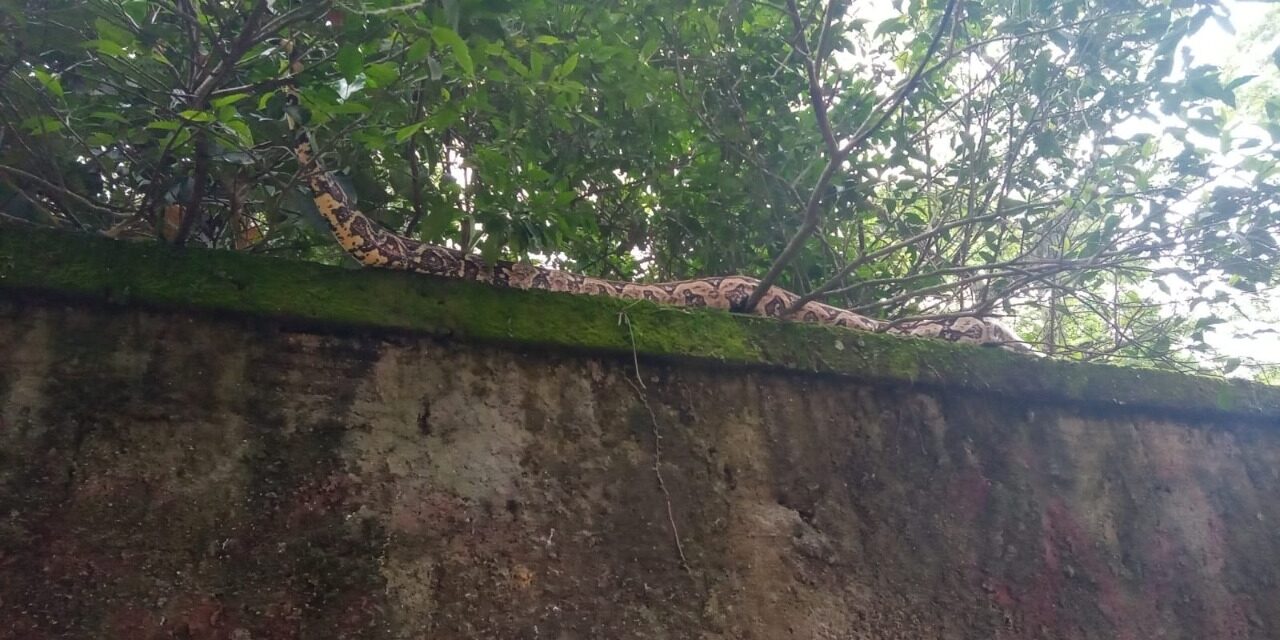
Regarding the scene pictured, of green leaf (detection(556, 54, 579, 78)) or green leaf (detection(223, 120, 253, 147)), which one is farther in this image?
green leaf (detection(556, 54, 579, 78))

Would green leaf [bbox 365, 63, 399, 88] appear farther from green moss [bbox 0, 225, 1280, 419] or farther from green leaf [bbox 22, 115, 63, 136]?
green leaf [bbox 22, 115, 63, 136]

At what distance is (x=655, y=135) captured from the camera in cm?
381

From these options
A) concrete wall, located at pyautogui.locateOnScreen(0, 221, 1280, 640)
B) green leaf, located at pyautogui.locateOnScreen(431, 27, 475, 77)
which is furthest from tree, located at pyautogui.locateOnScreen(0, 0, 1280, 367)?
concrete wall, located at pyautogui.locateOnScreen(0, 221, 1280, 640)

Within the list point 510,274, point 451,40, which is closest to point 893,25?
point 510,274

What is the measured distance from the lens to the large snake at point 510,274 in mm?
2711

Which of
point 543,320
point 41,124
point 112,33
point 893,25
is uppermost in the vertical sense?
point 893,25

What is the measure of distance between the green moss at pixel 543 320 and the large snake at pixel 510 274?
19 centimetres

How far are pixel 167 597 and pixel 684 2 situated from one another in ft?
8.43

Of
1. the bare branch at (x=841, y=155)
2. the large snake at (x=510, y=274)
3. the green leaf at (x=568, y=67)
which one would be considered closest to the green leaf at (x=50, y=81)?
the large snake at (x=510, y=274)

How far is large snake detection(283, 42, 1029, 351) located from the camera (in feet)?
8.89

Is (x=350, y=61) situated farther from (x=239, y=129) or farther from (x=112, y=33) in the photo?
(x=112, y=33)

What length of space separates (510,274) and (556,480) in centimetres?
138

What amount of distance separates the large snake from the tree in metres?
0.10

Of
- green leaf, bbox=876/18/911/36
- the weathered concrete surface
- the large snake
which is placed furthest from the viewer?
green leaf, bbox=876/18/911/36
